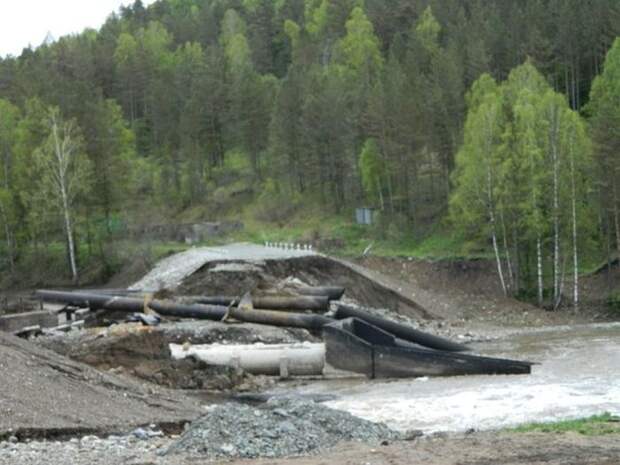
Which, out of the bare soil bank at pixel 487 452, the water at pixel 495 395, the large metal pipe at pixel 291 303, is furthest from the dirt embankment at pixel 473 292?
the bare soil bank at pixel 487 452

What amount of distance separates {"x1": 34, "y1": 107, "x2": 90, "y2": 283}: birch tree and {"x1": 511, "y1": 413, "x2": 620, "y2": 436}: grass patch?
152 feet

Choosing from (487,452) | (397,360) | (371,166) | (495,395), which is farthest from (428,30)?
(487,452)

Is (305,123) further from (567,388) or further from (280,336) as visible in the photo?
(567,388)

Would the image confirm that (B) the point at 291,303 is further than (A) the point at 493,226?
No

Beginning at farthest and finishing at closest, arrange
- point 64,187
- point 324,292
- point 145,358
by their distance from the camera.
→ point 64,187 → point 324,292 → point 145,358

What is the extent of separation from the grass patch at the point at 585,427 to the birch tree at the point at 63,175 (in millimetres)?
46380

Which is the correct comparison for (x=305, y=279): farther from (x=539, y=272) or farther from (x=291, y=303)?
(x=539, y=272)

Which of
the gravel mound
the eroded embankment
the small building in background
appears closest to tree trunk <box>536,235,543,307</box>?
the eroded embankment

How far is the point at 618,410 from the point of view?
2027 cm

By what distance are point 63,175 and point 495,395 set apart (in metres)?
42.5

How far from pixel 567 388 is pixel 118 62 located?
98.3 metres

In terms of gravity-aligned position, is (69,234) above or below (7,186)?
below

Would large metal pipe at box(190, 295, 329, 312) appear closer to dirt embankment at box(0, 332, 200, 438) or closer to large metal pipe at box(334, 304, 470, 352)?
large metal pipe at box(334, 304, 470, 352)

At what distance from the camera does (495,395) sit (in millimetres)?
23000
